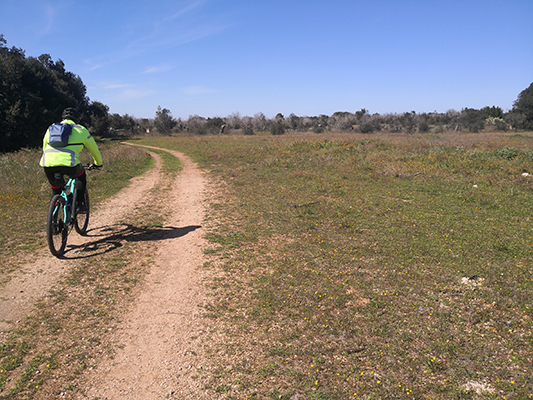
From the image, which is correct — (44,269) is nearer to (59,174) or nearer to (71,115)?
(59,174)

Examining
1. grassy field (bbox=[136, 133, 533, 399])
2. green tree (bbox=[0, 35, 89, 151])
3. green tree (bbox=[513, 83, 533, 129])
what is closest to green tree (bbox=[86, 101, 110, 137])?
green tree (bbox=[0, 35, 89, 151])

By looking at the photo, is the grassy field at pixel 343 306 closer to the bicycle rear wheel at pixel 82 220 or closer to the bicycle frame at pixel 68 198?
the bicycle frame at pixel 68 198

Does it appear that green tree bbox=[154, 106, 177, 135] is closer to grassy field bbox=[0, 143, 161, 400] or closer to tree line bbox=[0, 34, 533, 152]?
tree line bbox=[0, 34, 533, 152]

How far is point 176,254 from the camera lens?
6.27 m

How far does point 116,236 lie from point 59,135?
8.49 ft

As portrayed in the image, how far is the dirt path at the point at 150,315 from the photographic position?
3.15 m

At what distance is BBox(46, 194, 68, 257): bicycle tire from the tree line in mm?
25472

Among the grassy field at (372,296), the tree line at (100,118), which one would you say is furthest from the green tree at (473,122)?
the grassy field at (372,296)

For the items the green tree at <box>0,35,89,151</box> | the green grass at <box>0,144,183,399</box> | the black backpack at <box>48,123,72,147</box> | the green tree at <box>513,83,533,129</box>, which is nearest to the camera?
the green grass at <box>0,144,183,399</box>

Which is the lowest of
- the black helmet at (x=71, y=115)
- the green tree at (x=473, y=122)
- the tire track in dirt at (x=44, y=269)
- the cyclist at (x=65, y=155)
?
the tire track in dirt at (x=44, y=269)

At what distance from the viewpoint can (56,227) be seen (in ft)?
17.7

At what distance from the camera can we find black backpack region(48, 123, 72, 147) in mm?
5117

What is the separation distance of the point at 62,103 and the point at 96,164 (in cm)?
3850

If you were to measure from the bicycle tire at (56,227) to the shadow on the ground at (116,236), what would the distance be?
0.24m
